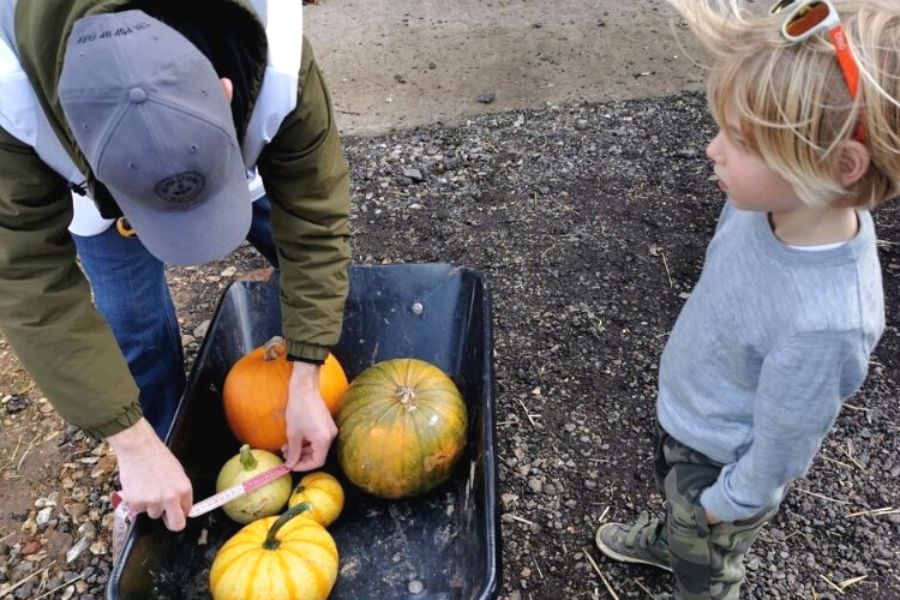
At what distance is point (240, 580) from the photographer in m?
1.58

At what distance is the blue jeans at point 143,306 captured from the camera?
5.98 feet

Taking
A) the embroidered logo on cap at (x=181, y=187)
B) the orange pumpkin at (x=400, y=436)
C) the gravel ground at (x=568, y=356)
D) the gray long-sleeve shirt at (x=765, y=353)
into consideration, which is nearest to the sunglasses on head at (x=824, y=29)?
the gray long-sleeve shirt at (x=765, y=353)

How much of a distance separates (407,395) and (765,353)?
34.1 inches

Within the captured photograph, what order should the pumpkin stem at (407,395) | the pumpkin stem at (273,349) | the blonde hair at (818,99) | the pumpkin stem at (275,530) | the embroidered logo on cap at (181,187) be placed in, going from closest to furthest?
1. the blonde hair at (818,99)
2. the embroidered logo on cap at (181,187)
3. the pumpkin stem at (275,530)
4. the pumpkin stem at (407,395)
5. the pumpkin stem at (273,349)

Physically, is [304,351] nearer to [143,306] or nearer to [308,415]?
[308,415]

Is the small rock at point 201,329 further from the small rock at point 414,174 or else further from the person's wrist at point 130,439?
the person's wrist at point 130,439

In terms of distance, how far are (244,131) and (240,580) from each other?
892mm

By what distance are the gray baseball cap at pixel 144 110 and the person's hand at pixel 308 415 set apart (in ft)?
2.18

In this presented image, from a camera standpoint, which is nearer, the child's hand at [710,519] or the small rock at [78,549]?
the child's hand at [710,519]

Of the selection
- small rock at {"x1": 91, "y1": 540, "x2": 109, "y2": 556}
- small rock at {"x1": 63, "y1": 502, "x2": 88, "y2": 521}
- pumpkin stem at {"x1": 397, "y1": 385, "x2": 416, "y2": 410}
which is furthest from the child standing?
small rock at {"x1": 63, "y1": 502, "x2": 88, "y2": 521}

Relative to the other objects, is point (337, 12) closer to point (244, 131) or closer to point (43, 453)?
point (43, 453)

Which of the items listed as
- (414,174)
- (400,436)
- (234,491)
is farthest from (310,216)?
(414,174)

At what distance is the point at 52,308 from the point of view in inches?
55.4

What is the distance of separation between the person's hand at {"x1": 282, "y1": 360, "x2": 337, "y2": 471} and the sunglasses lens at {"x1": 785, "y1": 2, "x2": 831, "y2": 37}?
119 cm
